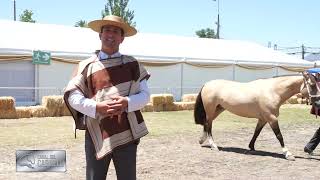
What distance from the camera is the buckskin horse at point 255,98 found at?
29.1 feet

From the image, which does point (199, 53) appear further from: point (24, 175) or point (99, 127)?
point (99, 127)

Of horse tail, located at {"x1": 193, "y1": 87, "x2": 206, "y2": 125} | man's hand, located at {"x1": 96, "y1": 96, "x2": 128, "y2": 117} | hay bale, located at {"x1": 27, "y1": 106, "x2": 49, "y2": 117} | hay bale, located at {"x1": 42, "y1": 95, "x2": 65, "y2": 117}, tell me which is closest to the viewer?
man's hand, located at {"x1": 96, "y1": 96, "x2": 128, "y2": 117}

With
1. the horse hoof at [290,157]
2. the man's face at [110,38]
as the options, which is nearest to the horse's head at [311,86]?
the horse hoof at [290,157]

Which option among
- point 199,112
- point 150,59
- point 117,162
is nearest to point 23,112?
point 199,112

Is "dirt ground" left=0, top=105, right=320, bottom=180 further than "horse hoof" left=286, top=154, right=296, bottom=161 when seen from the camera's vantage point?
No

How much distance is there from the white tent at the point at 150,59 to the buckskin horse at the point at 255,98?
1049 centimetres

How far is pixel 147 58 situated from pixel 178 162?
48.0 ft

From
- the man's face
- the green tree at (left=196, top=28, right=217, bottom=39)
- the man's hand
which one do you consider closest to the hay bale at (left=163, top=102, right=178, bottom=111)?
the man's face

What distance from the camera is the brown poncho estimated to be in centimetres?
337

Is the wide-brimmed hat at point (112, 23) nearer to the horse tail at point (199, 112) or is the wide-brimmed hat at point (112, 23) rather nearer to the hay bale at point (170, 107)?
the horse tail at point (199, 112)

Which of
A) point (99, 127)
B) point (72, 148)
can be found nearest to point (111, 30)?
point (99, 127)

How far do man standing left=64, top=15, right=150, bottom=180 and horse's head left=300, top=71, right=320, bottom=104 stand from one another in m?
5.80

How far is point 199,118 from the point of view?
33.6ft

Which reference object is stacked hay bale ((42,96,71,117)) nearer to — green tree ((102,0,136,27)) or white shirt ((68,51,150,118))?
white shirt ((68,51,150,118))
